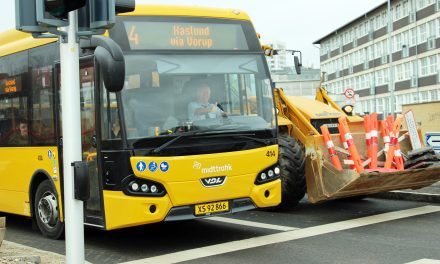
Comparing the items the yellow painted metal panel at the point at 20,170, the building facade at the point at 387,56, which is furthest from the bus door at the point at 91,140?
the building facade at the point at 387,56

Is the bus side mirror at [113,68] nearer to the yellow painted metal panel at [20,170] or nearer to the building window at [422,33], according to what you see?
the yellow painted metal panel at [20,170]

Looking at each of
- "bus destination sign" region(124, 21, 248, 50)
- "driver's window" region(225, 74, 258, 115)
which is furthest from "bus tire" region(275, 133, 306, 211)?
"bus destination sign" region(124, 21, 248, 50)

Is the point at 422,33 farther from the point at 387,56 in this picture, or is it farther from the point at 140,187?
the point at 140,187

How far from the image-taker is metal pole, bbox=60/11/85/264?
5.52 m

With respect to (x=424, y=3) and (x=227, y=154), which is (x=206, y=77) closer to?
(x=227, y=154)

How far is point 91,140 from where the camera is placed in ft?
26.8

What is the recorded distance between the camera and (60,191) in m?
8.74

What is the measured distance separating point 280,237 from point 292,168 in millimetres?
2124

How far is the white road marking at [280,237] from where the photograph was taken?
25.3 ft

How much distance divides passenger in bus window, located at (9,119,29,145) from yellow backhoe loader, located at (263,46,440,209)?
4204 mm

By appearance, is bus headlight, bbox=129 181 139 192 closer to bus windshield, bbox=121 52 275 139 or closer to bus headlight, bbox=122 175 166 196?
bus headlight, bbox=122 175 166 196

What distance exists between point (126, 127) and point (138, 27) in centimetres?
135

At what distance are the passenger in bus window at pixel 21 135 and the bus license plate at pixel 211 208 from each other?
3203mm

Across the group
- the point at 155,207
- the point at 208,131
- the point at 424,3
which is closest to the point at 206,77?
the point at 208,131
